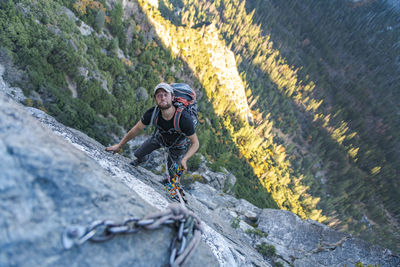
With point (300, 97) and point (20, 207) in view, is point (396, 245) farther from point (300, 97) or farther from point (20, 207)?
point (20, 207)

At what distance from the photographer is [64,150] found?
1486 mm

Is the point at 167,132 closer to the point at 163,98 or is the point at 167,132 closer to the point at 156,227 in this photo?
the point at 163,98

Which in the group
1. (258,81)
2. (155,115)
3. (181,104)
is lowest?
(258,81)

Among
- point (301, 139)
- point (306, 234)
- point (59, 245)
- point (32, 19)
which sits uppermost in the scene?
point (59, 245)

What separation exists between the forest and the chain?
13617 millimetres

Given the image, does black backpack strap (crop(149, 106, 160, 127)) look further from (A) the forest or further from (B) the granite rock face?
(A) the forest

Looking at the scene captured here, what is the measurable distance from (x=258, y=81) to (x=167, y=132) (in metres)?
97.1

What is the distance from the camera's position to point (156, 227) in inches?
53.1

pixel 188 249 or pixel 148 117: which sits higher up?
pixel 188 249

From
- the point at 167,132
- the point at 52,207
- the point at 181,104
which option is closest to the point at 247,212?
the point at 167,132

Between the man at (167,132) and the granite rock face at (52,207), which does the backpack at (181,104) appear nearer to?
the man at (167,132)

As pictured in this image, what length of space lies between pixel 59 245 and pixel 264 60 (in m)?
115

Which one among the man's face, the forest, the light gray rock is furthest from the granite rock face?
the forest

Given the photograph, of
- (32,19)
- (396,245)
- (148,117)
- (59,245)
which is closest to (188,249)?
(59,245)
